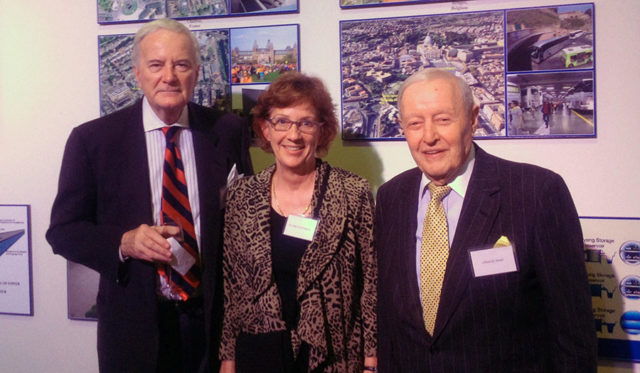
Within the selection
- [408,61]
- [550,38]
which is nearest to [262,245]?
[408,61]

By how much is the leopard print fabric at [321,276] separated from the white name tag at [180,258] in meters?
0.13

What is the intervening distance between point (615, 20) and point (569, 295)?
1.36 m

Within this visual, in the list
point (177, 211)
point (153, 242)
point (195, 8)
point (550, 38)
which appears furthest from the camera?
point (195, 8)

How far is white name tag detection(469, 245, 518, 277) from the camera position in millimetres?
1468

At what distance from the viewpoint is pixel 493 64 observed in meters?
2.24

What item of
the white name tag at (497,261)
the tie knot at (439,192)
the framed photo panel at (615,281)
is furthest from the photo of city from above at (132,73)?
the framed photo panel at (615,281)

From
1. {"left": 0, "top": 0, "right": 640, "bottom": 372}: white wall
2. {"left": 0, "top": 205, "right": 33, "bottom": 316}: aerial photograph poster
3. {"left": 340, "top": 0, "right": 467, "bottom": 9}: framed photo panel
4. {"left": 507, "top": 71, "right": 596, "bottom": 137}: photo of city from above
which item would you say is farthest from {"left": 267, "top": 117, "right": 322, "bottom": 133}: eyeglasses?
{"left": 0, "top": 205, "right": 33, "bottom": 316}: aerial photograph poster

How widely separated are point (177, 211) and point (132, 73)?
1.11 meters

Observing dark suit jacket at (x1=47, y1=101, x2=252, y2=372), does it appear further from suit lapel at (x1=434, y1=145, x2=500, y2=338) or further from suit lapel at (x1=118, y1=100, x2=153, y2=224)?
suit lapel at (x1=434, y1=145, x2=500, y2=338)

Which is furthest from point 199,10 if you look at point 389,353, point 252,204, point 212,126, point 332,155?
point 389,353

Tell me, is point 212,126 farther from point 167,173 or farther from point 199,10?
point 199,10

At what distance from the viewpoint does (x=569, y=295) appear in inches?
57.3

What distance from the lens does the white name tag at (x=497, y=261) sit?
1.47 m

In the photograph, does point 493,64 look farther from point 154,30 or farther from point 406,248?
point 154,30
